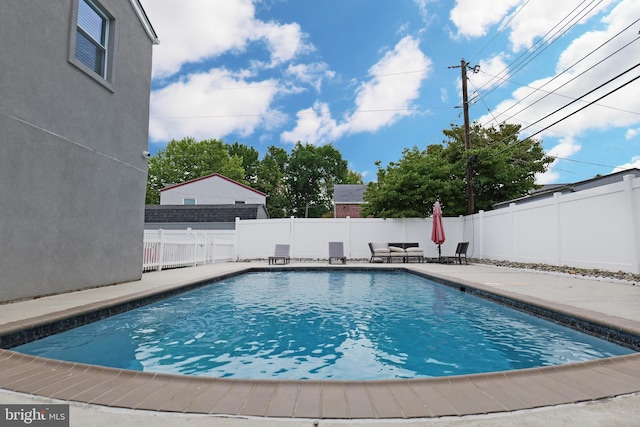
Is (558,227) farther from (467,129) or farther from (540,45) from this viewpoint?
(467,129)

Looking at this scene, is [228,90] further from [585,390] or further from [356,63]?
[585,390]

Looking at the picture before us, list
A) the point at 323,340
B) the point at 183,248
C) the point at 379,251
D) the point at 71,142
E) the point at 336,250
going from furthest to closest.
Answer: the point at 336,250
the point at 379,251
the point at 183,248
the point at 71,142
the point at 323,340

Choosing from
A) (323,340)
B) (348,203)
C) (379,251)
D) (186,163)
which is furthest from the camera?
(186,163)

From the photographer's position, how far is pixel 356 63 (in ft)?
71.7

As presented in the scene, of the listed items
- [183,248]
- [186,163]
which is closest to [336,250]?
[183,248]

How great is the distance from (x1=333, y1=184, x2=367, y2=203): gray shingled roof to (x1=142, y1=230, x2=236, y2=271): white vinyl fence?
61.5 ft

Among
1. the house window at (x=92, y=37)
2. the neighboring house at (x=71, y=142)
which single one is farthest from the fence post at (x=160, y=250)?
the house window at (x=92, y=37)

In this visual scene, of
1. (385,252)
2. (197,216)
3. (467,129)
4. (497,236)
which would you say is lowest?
(385,252)

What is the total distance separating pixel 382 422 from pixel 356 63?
2270 centimetres

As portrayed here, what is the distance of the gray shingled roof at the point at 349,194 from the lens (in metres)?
33.9

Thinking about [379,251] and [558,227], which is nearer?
[558,227]

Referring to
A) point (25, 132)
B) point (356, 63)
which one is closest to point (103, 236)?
point (25, 132)

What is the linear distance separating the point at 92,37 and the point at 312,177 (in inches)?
1551

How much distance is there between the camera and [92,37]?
6.80m
